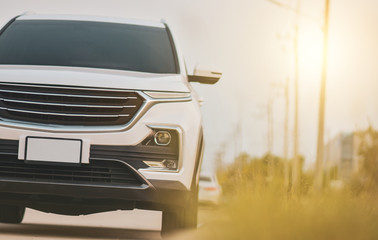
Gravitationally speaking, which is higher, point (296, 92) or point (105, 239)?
point (105, 239)

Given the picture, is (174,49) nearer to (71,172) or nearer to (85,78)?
(85,78)

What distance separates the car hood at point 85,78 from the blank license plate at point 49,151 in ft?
1.77

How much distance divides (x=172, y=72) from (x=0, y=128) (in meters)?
1.89

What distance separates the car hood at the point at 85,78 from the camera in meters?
6.93

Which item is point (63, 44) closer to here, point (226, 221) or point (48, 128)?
point (48, 128)

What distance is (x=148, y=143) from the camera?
682cm

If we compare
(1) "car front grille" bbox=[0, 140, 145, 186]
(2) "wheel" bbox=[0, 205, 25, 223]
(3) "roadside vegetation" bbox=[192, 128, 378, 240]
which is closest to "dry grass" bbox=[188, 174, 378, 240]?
(3) "roadside vegetation" bbox=[192, 128, 378, 240]

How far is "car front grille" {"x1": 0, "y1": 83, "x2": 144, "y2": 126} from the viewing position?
6812 mm

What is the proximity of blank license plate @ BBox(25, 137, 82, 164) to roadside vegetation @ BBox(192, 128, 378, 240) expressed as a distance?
1.29 m

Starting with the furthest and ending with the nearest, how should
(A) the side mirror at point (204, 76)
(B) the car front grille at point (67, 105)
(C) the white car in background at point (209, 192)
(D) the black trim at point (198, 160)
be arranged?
(C) the white car in background at point (209, 192)
(A) the side mirror at point (204, 76)
(D) the black trim at point (198, 160)
(B) the car front grille at point (67, 105)

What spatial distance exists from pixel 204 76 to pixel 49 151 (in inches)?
79.5

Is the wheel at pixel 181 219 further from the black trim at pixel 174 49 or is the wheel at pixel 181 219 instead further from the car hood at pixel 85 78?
the black trim at pixel 174 49

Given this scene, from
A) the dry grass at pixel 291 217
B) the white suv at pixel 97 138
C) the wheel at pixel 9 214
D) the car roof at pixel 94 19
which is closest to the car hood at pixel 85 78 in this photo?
the white suv at pixel 97 138

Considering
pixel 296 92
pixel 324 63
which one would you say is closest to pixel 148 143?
pixel 324 63
